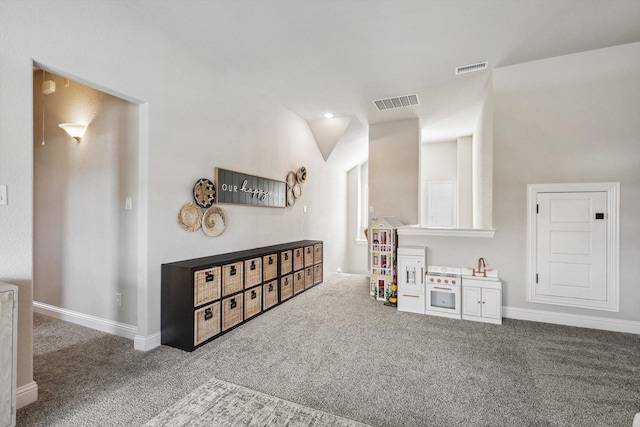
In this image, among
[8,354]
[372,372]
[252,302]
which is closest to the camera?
[8,354]

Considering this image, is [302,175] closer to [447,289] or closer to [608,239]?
[447,289]

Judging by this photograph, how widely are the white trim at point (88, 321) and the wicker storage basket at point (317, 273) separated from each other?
278 cm

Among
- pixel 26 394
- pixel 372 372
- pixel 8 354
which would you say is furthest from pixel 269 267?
pixel 8 354

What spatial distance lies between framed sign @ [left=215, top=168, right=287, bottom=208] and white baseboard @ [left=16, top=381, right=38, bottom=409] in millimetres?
2066

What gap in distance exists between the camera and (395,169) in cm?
540

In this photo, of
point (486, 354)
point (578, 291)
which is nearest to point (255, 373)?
point (486, 354)

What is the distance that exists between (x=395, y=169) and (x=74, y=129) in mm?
4707

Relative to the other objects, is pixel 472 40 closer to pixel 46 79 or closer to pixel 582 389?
pixel 582 389

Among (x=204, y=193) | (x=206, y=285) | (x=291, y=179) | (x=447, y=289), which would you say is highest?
(x=291, y=179)

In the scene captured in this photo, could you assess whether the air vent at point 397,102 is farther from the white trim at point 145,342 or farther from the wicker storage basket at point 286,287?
the white trim at point 145,342

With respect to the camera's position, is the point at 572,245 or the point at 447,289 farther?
the point at 447,289

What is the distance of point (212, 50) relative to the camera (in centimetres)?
306

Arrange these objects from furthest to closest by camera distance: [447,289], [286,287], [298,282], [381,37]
Answer: 1. [298,282]
2. [286,287]
3. [447,289]
4. [381,37]

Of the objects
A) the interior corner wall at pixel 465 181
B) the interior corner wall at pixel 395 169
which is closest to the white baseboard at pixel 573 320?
the interior corner wall at pixel 395 169
